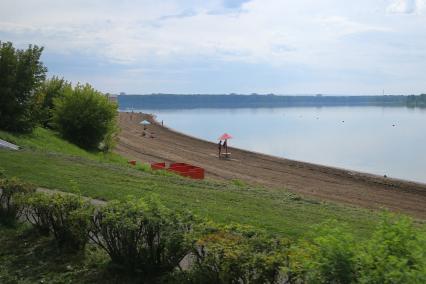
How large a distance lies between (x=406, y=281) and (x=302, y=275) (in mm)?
1100

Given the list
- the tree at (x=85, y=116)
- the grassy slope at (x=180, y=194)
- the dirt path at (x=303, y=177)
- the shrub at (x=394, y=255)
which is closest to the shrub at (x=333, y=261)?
the shrub at (x=394, y=255)

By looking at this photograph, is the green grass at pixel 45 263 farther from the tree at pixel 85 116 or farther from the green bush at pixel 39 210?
the tree at pixel 85 116

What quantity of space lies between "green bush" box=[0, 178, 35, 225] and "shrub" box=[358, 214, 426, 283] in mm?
5803

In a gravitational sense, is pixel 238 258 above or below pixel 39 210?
above

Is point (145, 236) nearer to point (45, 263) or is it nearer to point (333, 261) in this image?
point (45, 263)

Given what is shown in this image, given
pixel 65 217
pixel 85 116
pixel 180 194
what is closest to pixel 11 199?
pixel 65 217

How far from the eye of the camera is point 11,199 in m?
8.32

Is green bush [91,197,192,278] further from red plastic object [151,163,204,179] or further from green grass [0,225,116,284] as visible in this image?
red plastic object [151,163,204,179]

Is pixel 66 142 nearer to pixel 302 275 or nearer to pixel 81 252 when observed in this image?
pixel 81 252

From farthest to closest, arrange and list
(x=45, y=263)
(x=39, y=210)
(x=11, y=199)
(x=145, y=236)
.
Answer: (x=11, y=199) < (x=39, y=210) < (x=45, y=263) < (x=145, y=236)

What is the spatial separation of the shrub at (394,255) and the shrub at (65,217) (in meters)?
3.86

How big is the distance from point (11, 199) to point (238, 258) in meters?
4.98

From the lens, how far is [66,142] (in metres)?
28.2

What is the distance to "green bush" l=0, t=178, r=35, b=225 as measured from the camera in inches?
321
